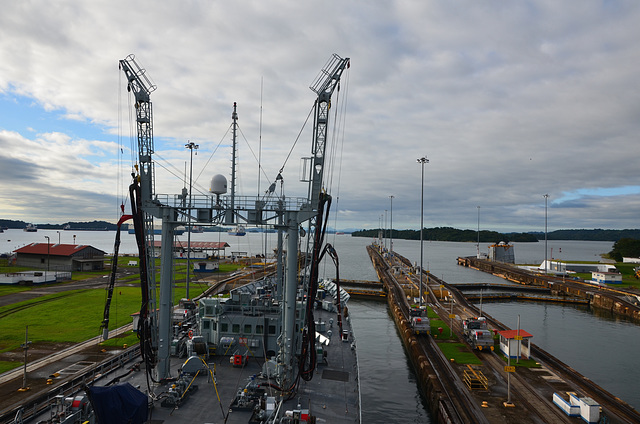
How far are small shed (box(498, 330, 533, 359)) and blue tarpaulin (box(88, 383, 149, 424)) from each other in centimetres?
3118

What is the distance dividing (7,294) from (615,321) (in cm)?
10431

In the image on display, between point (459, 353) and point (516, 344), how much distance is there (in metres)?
5.61

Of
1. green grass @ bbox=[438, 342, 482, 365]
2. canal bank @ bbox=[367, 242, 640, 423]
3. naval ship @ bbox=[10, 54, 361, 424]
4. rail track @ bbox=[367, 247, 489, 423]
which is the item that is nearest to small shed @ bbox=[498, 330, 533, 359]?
canal bank @ bbox=[367, 242, 640, 423]

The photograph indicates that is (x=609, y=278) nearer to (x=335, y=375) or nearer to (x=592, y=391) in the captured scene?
(x=592, y=391)

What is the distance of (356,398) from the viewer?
22.7 m

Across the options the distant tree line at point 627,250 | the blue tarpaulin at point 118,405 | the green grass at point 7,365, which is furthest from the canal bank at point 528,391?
the distant tree line at point 627,250

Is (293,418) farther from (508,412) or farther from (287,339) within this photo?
(508,412)

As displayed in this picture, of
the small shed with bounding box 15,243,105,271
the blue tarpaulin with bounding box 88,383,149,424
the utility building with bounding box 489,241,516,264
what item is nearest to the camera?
the blue tarpaulin with bounding box 88,383,149,424

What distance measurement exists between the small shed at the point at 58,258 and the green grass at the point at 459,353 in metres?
90.3

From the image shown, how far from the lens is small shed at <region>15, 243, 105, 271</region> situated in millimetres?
90938

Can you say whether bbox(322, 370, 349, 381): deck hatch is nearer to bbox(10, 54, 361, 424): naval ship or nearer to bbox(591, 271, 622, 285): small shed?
bbox(10, 54, 361, 424): naval ship

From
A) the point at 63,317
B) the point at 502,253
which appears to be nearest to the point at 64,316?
the point at 63,317

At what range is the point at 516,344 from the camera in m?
35.9

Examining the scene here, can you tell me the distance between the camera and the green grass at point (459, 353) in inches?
1428
